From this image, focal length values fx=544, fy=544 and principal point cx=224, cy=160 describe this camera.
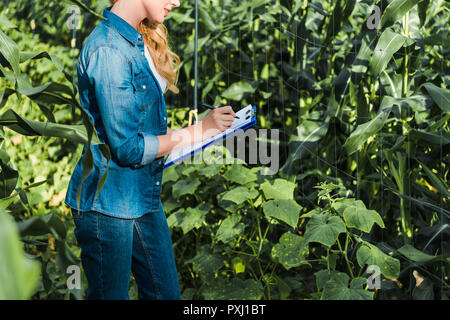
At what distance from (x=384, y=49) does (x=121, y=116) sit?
0.74m

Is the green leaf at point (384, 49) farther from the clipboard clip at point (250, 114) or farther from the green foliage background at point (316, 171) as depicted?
the clipboard clip at point (250, 114)

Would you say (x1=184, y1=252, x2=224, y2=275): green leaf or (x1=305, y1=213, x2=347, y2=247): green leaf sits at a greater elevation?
(x1=305, y1=213, x2=347, y2=247): green leaf

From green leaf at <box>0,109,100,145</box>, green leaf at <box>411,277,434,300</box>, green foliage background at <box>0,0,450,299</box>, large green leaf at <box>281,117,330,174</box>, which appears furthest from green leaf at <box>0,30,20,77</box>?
green leaf at <box>411,277,434,300</box>

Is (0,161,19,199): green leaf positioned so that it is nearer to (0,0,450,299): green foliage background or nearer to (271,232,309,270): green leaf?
(0,0,450,299): green foliage background

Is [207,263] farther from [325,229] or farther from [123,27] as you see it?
[123,27]

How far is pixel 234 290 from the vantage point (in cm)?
151

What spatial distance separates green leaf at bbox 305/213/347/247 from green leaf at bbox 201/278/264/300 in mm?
236

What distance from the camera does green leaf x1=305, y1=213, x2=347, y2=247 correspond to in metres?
1.31

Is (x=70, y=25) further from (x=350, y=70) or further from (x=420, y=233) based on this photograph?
(x=420, y=233)

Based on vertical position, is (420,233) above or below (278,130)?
below

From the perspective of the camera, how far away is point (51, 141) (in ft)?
8.63

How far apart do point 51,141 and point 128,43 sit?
1734 millimetres

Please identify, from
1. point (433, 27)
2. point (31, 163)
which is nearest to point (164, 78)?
point (433, 27)

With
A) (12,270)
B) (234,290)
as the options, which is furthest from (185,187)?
(12,270)
